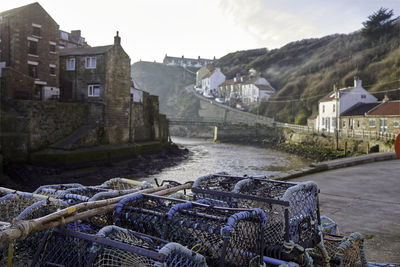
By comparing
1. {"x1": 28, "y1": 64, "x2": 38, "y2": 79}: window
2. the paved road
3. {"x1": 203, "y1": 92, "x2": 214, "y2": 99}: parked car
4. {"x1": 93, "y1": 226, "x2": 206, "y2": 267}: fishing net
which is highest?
{"x1": 203, "y1": 92, "x2": 214, "y2": 99}: parked car

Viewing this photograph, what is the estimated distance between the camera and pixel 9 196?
4.08 meters

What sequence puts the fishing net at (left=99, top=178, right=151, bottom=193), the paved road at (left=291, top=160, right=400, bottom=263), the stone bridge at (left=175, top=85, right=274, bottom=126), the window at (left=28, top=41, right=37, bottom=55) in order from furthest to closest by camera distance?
the stone bridge at (left=175, top=85, right=274, bottom=126), the window at (left=28, top=41, right=37, bottom=55), the fishing net at (left=99, top=178, right=151, bottom=193), the paved road at (left=291, top=160, right=400, bottom=263)

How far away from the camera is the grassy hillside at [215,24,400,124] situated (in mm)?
51781

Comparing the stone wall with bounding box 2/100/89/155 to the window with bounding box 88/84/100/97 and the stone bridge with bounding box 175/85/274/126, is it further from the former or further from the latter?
the stone bridge with bounding box 175/85/274/126

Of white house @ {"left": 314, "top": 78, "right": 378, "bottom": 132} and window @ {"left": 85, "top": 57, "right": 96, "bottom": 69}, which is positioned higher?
window @ {"left": 85, "top": 57, "right": 96, "bottom": 69}

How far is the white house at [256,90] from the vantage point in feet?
246

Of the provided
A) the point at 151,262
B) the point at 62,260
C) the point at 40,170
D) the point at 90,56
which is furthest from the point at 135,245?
the point at 90,56

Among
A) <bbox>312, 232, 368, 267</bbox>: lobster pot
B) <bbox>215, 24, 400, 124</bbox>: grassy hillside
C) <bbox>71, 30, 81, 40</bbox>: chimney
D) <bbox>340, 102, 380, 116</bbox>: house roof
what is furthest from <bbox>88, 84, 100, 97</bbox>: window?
<bbox>215, 24, 400, 124</bbox>: grassy hillside

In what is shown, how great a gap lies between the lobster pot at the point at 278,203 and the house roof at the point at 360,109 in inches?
1372

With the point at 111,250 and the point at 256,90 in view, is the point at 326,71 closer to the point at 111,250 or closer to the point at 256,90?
the point at 256,90

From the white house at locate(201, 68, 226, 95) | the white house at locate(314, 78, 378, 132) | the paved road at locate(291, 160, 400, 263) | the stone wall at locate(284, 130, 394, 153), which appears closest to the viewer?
the paved road at locate(291, 160, 400, 263)

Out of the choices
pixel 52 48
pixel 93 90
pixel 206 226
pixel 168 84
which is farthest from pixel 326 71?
pixel 168 84

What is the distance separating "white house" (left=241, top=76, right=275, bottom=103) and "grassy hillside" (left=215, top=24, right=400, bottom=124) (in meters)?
4.60

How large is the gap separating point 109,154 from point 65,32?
28.6 m
